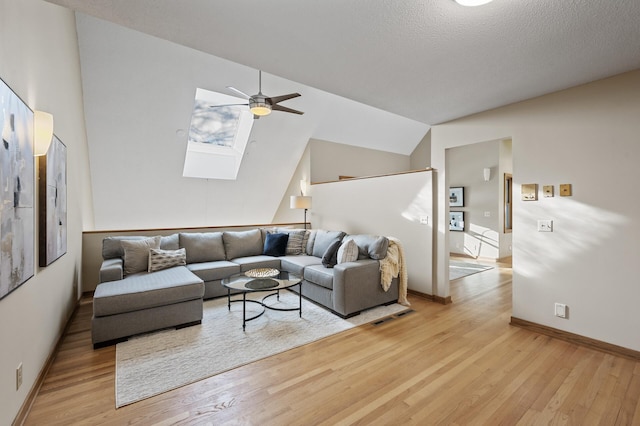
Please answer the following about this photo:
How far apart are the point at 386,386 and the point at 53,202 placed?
9.54 feet

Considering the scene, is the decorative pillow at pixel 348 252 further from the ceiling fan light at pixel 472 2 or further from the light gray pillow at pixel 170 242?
the ceiling fan light at pixel 472 2

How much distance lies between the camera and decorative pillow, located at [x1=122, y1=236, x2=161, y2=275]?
3.58 meters

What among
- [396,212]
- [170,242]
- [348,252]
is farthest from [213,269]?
[396,212]

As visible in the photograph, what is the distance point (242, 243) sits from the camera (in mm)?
4668

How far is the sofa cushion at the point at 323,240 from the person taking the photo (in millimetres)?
4273

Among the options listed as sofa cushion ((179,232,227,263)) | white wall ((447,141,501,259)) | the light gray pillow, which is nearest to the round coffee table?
sofa cushion ((179,232,227,263))

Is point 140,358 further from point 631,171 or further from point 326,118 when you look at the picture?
point 326,118

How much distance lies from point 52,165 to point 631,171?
4692 millimetres

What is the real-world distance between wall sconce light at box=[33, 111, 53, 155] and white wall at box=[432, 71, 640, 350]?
Result: 159 inches

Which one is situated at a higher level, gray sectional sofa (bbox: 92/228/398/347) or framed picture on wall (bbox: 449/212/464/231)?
framed picture on wall (bbox: 449/212/464/231)

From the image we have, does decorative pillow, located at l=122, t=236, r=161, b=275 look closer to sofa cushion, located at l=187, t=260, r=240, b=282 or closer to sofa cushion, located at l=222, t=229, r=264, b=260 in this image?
sofa cushion, located at l=187, t=260, r=240, b=282

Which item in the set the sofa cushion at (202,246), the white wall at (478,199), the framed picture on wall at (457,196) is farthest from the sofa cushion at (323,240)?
the framed picture on wall at (457,196)

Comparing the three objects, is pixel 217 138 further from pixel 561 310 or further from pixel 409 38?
pixel 561 310

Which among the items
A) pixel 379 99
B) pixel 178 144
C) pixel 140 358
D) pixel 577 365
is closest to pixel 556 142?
pixel 379 99
